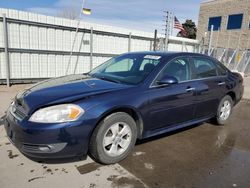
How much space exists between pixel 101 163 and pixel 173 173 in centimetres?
97

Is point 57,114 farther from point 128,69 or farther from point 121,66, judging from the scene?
point 121,66

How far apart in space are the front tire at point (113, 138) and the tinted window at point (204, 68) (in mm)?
1816

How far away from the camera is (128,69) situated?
399cm

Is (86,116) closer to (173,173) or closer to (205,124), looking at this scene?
(173,173)

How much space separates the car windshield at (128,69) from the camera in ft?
11.6

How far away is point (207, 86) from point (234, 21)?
78.9 ft

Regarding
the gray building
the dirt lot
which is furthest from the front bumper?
the gray building

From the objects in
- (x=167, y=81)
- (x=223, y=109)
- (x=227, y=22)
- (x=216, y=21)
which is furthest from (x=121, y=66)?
(x=216, y=21)

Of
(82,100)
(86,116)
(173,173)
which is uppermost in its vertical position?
(82,100)

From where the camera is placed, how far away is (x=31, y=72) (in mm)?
8539

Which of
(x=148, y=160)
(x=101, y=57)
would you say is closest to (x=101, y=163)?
(x=148, y=160)

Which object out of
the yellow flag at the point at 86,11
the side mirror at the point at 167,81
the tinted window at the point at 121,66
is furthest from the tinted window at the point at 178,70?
the yellow flag at the point at 86,11

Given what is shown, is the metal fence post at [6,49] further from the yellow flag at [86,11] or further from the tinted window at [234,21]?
the tinted window at [234,21]

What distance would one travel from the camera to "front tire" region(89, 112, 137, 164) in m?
2.84
